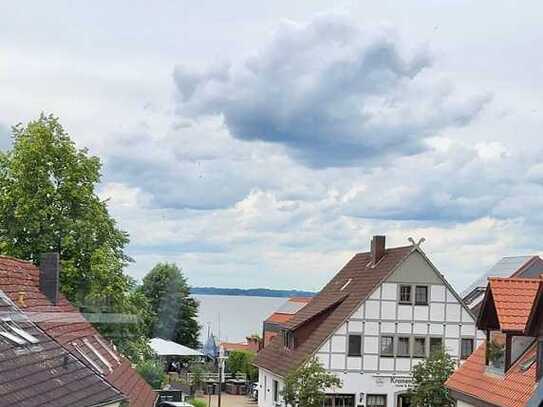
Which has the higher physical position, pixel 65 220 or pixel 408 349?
pixel 65 220

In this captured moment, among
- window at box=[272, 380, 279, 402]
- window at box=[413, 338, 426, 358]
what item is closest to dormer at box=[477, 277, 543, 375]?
window at box=[413, 338, 426, 358]

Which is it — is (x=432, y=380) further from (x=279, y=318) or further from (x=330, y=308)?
(x=279, y=318)

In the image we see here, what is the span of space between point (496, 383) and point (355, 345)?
17181 mm

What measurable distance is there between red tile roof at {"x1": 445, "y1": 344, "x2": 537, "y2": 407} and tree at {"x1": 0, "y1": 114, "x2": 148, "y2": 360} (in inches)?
462

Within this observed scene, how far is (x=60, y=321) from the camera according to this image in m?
21.6

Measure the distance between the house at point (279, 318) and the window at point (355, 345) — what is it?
49.3 feet

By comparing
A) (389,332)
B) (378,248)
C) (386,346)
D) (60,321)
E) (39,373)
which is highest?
(378,248)

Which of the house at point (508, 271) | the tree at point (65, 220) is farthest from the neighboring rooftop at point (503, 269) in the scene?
the tree at point (65, 220)

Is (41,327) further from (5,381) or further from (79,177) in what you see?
(79,177)

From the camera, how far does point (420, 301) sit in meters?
37.9

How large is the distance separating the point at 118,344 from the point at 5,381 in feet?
56.7

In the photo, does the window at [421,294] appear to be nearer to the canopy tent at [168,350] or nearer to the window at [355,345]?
the window at [355,345]

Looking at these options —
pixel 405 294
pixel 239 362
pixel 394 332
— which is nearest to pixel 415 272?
pixel 405 294

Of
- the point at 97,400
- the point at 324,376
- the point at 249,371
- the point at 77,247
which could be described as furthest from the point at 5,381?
the point at 249,371
